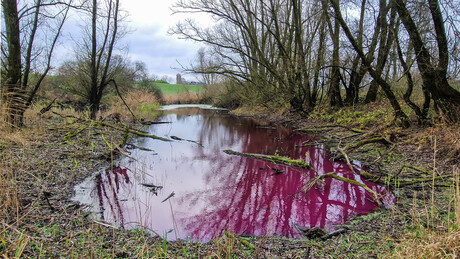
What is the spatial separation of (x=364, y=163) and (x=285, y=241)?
4.04 metres

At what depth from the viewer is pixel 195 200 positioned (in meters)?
4.58

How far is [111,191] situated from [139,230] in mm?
1801

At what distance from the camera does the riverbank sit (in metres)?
2.58

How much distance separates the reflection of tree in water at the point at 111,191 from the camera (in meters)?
3.84

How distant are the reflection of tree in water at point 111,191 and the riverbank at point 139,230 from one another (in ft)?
1.01

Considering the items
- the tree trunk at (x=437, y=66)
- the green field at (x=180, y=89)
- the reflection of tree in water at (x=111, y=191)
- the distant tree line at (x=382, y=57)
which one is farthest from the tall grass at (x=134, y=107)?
the green field at (x=180, y=89)

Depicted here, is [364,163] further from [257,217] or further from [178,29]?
[178,29]

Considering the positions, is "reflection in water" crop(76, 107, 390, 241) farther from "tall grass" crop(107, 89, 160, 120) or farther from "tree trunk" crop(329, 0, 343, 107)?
"tall grass" crop(107, 89, 160, 120)

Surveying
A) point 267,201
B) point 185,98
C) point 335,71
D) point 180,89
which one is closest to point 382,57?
point 335,71

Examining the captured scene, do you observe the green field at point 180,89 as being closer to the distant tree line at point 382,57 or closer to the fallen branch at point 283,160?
the distant tree line at point 382,57

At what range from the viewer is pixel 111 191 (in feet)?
15.9

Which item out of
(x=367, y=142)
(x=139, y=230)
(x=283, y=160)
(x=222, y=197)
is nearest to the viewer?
(x=139, y=230)

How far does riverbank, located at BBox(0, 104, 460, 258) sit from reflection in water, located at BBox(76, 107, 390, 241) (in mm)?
284

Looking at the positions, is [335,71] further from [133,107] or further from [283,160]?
[133,107]
